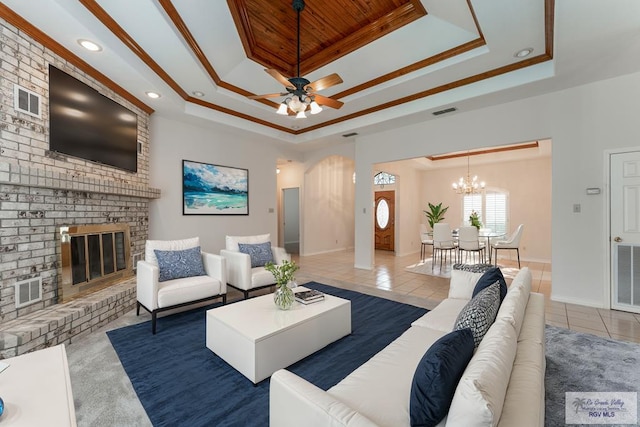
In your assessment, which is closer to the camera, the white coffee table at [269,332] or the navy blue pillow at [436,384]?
the navy blue pillow at [436,384]

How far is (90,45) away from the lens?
2.77 meters

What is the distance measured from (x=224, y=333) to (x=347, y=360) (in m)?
1.05

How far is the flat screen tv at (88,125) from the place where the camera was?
2861 millimetres

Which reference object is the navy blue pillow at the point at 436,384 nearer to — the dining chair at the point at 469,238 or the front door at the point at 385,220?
the dining chair at the point at 469,238

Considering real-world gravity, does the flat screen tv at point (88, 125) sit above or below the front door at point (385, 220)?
above

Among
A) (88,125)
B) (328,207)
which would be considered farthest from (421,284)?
(88,125)

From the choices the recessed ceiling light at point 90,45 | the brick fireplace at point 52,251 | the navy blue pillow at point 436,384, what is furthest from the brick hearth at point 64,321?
the navy blue pillow at point 436,384

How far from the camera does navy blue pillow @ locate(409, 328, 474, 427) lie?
996mm

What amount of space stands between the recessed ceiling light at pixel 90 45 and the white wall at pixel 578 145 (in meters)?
5.06

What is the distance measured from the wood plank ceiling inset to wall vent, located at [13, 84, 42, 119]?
2.01 meters

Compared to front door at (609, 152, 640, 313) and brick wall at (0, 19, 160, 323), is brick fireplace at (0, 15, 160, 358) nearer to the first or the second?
brick wall at (0, 19, 160, 323)

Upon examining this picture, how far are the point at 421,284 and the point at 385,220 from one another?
15.0 ft

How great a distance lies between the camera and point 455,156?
770 centimetres

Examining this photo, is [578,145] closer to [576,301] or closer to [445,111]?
[445,111]
